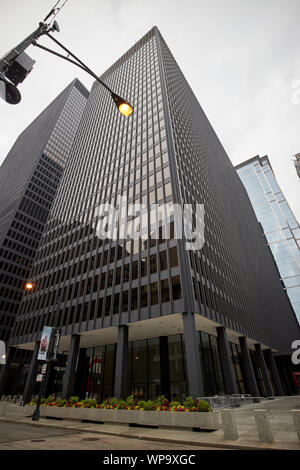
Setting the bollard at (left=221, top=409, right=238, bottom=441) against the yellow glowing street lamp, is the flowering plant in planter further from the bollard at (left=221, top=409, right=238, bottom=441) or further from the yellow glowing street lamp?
the yellow glowing street lamp

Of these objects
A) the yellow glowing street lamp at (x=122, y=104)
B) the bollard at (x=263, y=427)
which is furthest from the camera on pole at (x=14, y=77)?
the bollard at (x=263, y=427)

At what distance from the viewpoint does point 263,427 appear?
31.1 ft

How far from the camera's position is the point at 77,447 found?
9766mm

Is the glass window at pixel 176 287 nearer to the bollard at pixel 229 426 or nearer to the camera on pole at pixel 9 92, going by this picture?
the bollard at pixel 229 426

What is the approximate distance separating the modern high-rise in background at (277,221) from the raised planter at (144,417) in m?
102

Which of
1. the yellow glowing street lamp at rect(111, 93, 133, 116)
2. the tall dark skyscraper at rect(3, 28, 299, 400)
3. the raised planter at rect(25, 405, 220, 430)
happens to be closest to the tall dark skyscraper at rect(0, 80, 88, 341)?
the tall dark skyscraper at rect(3, 28, 299, 400)

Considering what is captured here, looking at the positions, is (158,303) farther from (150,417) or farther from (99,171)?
(99,171)

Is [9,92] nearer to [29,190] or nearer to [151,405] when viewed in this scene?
[151,405]

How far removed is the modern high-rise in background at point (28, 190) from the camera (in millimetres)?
73312

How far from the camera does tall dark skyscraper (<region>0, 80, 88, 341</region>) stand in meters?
73.3

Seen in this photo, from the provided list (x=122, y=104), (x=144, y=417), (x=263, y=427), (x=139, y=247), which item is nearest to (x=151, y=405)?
(x=144, y=417)

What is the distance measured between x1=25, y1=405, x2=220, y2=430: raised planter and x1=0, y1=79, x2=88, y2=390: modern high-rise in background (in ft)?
185

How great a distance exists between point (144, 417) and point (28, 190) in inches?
3492

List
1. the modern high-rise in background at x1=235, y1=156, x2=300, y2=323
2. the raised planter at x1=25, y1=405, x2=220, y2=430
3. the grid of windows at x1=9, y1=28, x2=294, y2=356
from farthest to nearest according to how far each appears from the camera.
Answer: the modern high-rise in background at x1=235, y1=156, x2=300, y2=323
the grid of windows at x1=9, y1=28, x2=294, y2=356
the raised planter at x1=25, y1=405, x2=220, y2=430
